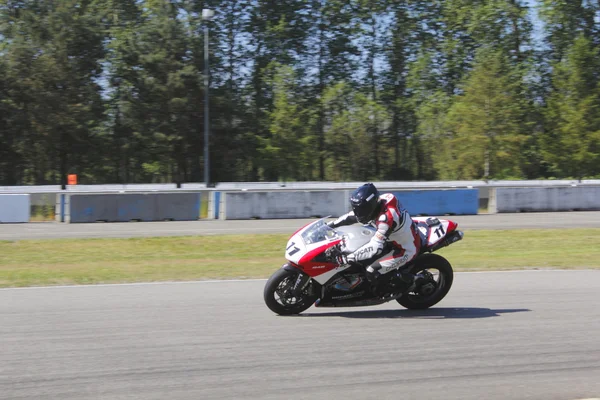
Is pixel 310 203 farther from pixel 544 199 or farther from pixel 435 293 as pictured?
pixel 435 293

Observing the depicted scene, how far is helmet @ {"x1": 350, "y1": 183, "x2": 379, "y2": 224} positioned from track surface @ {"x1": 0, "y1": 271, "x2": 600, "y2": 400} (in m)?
1.21

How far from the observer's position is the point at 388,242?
887 centimetres

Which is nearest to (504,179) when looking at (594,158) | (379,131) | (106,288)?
(594,158)

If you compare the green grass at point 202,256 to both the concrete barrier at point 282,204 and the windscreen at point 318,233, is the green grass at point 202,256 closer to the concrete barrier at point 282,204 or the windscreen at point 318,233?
the windscreen at point 318,233

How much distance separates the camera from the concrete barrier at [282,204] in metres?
25.6

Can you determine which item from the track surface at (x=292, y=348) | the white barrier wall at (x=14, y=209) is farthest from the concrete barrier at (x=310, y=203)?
the track surface at (x=292, y=348)

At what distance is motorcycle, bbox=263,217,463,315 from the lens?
8617 millimetres

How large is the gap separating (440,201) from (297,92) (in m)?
31.6

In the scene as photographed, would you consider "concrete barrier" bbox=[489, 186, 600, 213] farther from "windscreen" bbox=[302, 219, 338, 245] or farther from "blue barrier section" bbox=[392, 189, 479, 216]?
"windscreen" bbox=[302, 219, 338, 245]

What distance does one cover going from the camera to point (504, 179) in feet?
168

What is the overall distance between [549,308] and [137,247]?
11.2m

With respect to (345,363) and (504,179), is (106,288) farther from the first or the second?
(504,179)

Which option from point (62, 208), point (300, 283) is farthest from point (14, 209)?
point (300, 283)

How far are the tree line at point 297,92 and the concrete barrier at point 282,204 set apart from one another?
24424 millimetres
